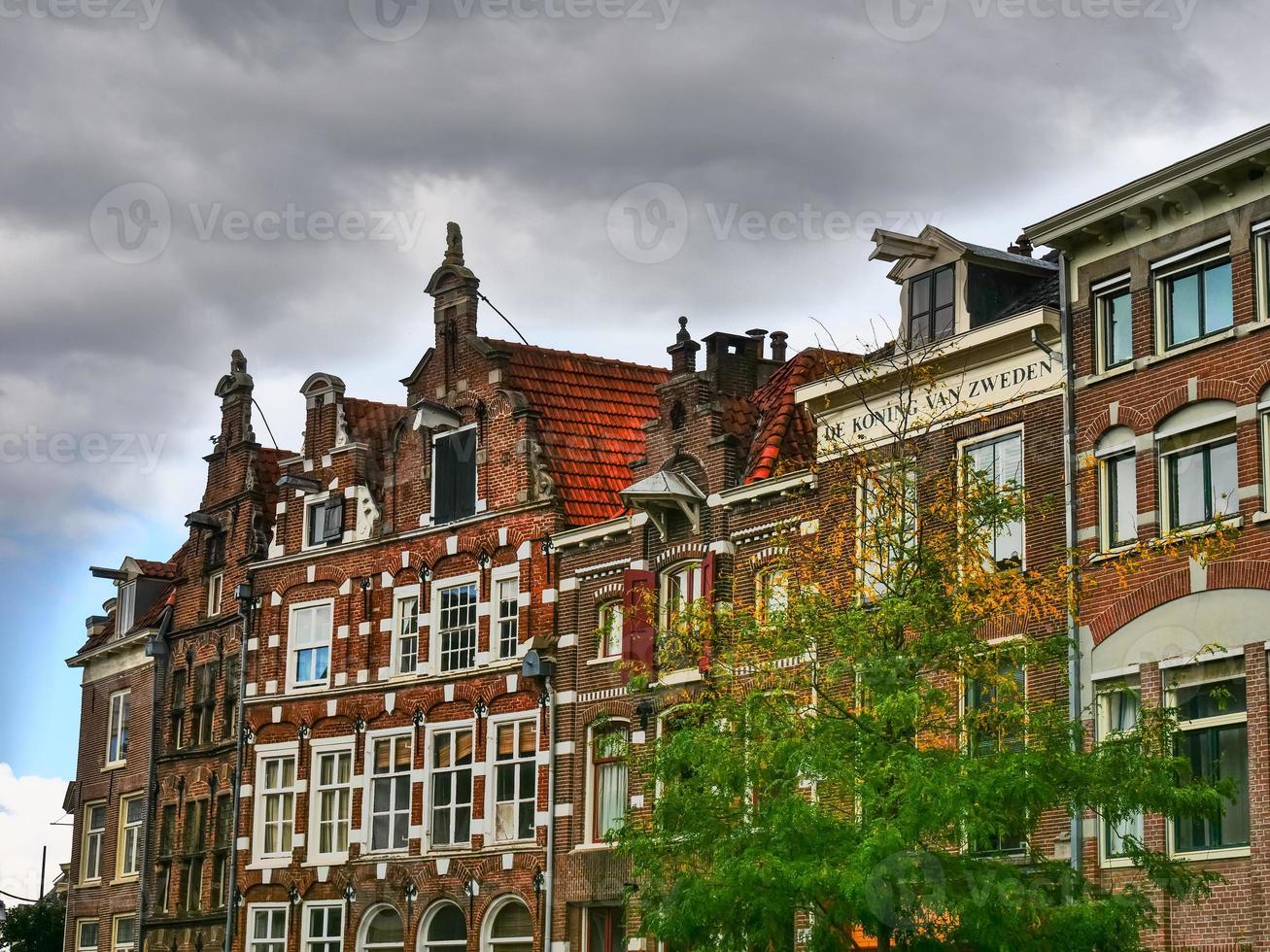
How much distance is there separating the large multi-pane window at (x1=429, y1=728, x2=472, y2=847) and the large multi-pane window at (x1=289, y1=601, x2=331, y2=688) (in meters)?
4.50

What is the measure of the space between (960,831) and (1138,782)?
6.96ft

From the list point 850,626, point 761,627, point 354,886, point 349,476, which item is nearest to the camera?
point 850,626

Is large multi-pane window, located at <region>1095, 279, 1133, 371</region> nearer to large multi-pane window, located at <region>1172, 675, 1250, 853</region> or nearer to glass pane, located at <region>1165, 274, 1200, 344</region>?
glass pane, located at <region>1165, 274, 1200, 344</region>

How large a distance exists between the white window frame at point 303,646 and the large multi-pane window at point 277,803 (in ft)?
5.40

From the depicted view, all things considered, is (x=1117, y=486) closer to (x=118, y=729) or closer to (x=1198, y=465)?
(x=1198, y=465)

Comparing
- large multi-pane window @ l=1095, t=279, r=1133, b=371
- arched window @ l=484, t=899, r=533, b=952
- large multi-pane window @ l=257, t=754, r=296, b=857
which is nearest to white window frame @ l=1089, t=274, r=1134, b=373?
large multi-pane window @ l=1095, t=279, r=1133, b=371

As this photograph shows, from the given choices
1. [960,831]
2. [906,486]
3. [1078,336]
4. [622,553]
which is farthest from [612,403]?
[960,831]

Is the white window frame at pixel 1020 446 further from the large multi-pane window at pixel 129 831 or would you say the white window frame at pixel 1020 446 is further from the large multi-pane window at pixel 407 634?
the large multi-pane window at pixel 129 831

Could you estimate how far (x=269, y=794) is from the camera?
161ft

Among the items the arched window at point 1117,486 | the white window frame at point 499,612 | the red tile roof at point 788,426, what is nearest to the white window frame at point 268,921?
the white window frame at point 499,612

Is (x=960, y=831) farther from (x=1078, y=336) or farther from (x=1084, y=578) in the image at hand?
(x=1078, y=336)

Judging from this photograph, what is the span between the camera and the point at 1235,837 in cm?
2802

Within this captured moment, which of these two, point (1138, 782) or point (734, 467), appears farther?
point (734, 467)

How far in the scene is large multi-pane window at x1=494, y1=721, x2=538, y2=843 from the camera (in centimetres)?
4278
